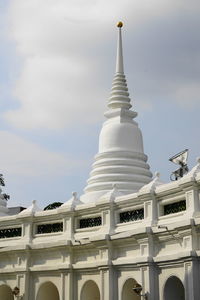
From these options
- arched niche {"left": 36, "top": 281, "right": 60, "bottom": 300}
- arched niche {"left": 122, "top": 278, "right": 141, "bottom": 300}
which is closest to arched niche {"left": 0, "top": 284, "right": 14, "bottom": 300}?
arched niche {"left": 36, "top": 281, "right": 60, "bottom": 300}

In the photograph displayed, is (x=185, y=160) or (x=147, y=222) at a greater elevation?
(x=185, y=160)

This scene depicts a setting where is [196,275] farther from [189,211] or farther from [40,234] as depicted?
[40,234]

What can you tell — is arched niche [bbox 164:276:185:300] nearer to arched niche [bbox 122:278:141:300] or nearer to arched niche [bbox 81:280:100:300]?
arched niche [bbox 122:278:141:300]

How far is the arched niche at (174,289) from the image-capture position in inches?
909

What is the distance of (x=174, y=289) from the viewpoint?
77.1 ft

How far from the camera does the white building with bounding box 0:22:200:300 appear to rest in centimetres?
2250

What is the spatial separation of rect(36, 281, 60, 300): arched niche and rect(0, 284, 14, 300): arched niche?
268 centimetres

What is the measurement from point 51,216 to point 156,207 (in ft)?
22.7

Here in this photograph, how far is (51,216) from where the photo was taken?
95.5ft

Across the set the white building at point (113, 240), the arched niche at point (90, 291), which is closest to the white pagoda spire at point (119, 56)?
the white building at point (113, 240)

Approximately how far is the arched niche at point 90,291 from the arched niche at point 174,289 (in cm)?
494

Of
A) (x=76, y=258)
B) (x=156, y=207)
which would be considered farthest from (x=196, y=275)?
(x=76, y=258)

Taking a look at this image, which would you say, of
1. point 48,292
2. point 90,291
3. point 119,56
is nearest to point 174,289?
point 90,291

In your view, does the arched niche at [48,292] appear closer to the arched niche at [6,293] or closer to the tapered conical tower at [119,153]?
the arched niche at [6,293]
